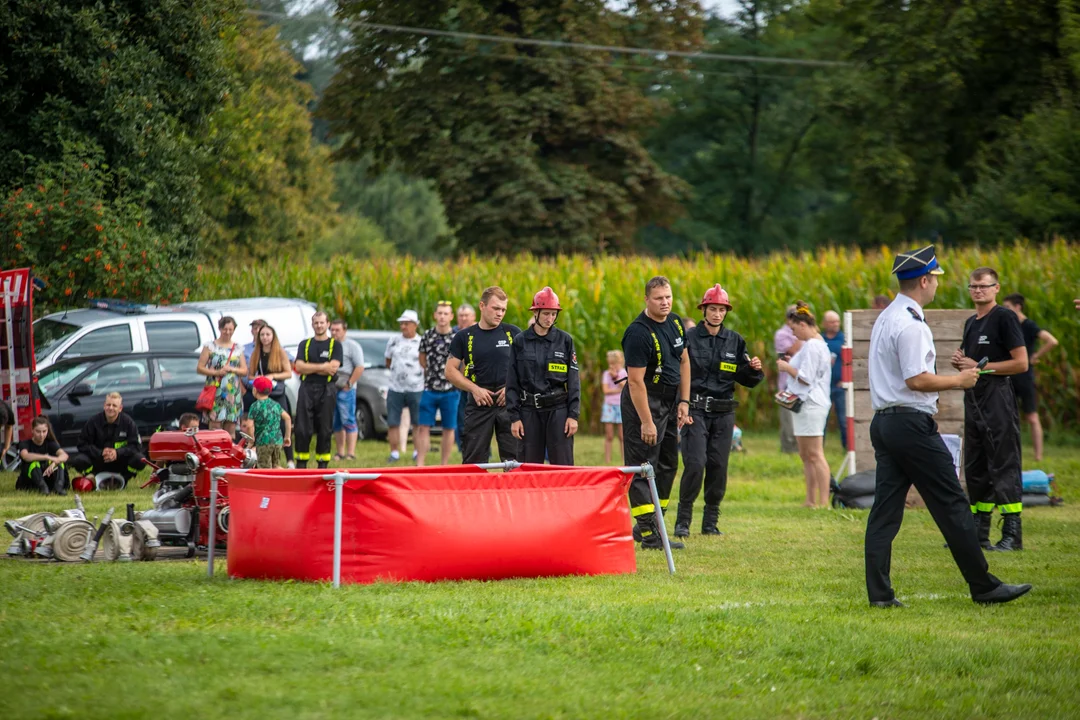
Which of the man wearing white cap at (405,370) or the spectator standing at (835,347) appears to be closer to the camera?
the spectator standing at (835,347)

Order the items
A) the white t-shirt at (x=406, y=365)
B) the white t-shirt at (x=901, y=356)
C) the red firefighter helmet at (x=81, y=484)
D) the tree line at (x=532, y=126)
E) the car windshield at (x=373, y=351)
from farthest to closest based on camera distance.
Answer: the car windshield at (x=373, y=351) < the tree line at (x=532, y=126) < the white t-shirt at (x=406, y=365) < the red firefighter helmet at (x=81, y=484) < the white t-shirt at (x=901, y=356)

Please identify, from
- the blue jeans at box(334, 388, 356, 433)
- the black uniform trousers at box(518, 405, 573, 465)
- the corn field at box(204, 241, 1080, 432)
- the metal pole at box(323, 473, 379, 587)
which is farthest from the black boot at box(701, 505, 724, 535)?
the corn field at box(204, 241, 1080, 432)

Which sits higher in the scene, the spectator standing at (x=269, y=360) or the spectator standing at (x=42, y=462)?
the spectator standing at (x=269, y=360)

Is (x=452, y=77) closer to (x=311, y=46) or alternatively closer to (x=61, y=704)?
(x=311, y=46)

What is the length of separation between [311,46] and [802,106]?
26.0 metres

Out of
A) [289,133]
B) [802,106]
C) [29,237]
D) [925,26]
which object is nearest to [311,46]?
[289,133]

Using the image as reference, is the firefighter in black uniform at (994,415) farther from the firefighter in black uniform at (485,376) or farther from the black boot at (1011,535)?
the firefighter in black uniform at (485,376)

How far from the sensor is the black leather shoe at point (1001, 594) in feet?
26.9

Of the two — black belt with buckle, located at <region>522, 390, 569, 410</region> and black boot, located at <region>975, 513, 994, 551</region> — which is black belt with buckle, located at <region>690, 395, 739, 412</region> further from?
black boot, located at <region>975, 513, 994, 551</region>

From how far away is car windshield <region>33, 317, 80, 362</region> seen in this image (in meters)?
17.8

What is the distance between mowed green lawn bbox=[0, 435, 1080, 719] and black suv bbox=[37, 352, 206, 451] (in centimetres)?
756

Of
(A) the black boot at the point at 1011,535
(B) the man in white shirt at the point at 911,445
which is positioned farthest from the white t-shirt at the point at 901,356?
(A) the black boot at the point at 1011,535

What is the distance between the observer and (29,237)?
19891mm

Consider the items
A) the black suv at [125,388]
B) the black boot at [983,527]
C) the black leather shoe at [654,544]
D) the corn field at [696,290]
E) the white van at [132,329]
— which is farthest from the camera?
the corn field at [696,290]
